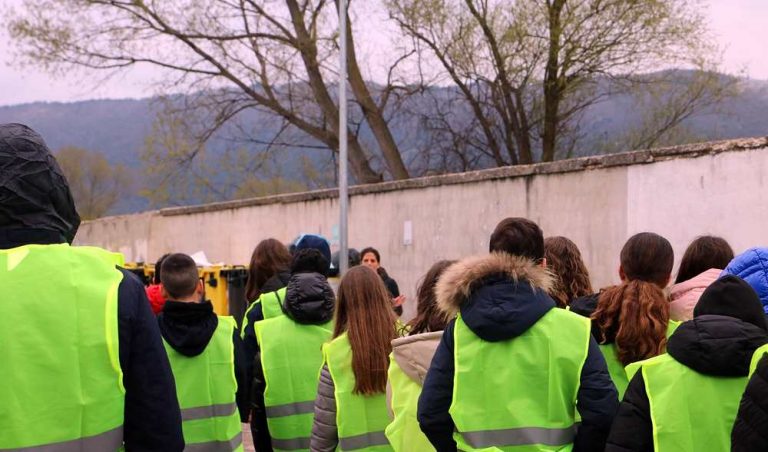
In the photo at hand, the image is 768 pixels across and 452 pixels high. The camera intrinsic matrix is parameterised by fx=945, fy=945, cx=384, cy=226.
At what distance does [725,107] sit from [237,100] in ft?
36.7

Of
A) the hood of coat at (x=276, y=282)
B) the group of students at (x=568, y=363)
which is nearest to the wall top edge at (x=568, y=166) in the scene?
the hood of coat at (x=276, y=282)

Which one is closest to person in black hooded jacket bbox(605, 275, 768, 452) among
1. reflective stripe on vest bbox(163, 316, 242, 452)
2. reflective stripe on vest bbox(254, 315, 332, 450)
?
reflective stripe on vest bbox(163, 316, 242, 452)

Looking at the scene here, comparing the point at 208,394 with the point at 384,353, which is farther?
the point at 208,394

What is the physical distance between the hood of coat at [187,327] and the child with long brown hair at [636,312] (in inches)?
75.7

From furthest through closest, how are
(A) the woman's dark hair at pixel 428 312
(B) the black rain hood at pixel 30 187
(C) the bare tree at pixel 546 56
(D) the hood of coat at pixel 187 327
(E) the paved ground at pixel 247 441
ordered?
1. (C) the bare tree at pixel 546 56
2. (E) the paved ground at pixel 247 441
3. (D) the hood of coat at pixel 187 327
4. (A) the woman's dark hair at pixel 428 312
5. (B) the black rain hood at pixel 30 187

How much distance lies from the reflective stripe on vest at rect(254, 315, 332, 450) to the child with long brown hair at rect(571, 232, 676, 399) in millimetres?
1650

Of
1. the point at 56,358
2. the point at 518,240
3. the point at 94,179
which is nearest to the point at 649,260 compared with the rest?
the point at 518,240

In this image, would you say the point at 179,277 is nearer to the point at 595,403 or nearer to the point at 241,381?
the point at 241,381

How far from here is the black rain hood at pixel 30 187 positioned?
2.80 meters

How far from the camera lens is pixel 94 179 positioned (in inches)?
2398

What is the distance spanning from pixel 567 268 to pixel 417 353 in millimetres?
1325

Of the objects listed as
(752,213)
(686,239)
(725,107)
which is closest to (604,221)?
(686,239)

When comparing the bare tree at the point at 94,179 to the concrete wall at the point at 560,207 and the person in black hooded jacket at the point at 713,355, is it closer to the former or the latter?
the concrete wall at the point at 560,207

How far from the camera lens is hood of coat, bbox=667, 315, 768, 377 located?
3281mm
